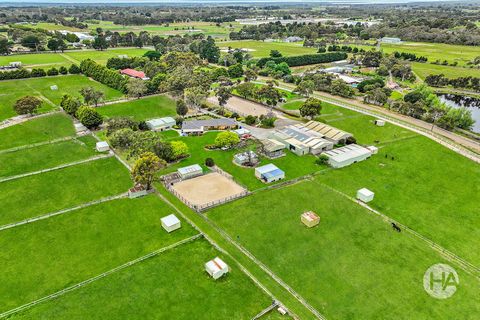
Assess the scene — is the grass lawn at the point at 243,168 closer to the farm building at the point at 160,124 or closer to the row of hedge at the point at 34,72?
the farm building at the point at 160,124

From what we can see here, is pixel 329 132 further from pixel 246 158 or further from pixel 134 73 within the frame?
pixel 134 73

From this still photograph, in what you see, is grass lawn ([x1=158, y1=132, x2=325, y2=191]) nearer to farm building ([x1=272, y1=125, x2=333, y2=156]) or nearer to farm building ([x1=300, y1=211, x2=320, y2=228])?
farm building ([x1=272, y1=125, x2=333, y2=156])

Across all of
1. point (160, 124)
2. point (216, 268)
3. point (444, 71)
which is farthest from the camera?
point (444, 71)

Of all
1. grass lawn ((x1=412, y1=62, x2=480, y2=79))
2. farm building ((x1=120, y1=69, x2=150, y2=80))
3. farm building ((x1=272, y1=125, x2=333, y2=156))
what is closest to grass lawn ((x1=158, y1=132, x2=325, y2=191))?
farm building ((x1=272, y1=125, x2=333, y2=156))

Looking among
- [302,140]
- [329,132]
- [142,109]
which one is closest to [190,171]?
[302,140]

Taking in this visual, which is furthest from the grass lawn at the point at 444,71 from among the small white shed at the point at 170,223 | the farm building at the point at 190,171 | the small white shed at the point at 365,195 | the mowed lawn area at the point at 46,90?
the small white shed at the point at 170,223
